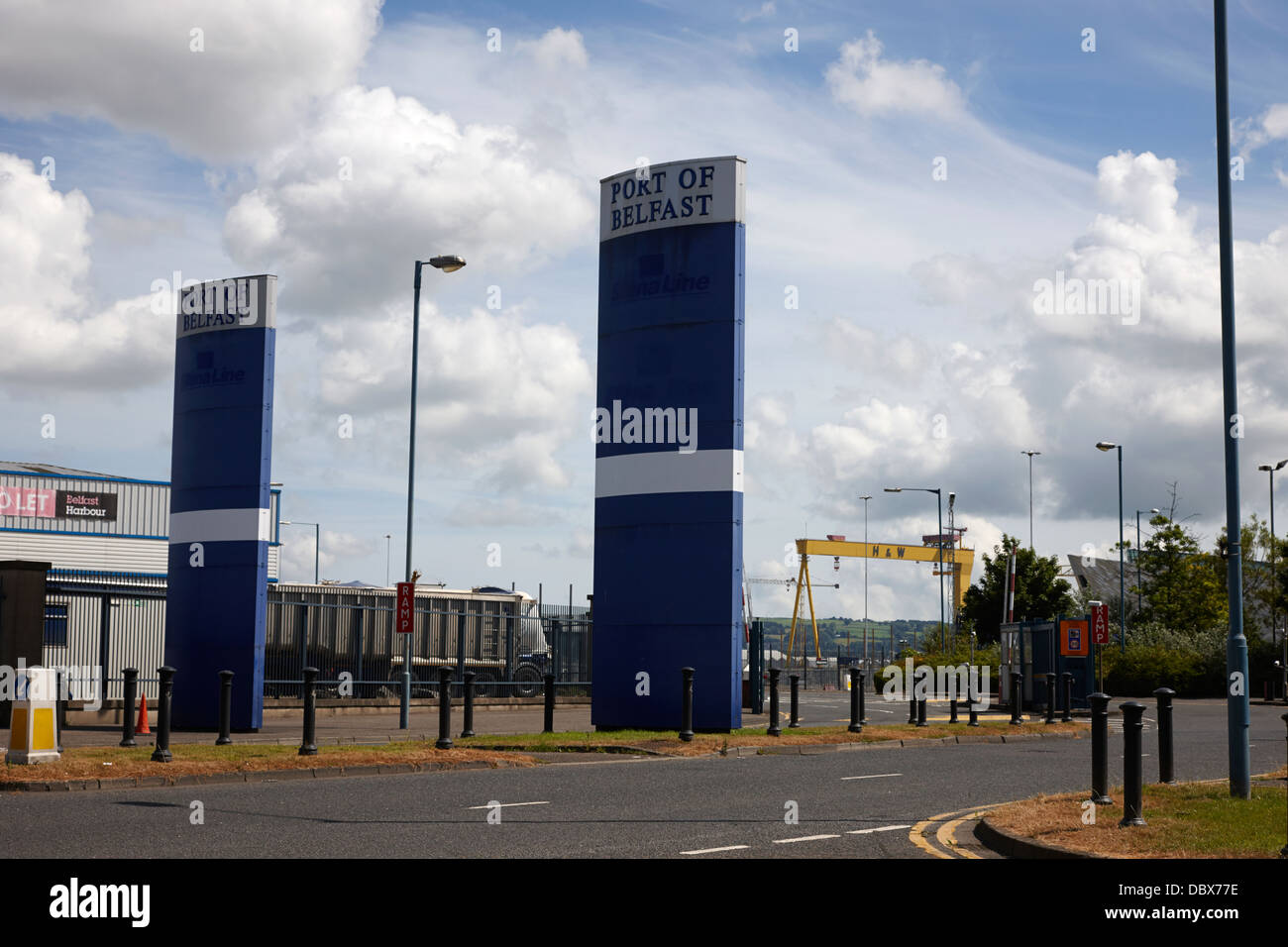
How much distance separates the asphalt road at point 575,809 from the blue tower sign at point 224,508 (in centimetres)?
930

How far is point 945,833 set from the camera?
11297 mm

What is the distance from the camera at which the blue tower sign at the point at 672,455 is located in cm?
2328

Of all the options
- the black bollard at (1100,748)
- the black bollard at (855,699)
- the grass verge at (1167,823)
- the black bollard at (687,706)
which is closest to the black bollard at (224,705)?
the black bollard at (687,706)

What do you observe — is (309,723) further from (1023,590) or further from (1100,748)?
(1023,590)

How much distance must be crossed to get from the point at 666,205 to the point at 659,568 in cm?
648

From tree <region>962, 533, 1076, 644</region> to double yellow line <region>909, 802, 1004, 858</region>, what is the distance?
63.9 metres

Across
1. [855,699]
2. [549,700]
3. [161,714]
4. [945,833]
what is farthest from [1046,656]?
[945,833]

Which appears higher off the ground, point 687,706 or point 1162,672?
point 687,706

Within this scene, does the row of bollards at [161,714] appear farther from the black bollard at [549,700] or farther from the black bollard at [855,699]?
the black bollard at [855,699]
